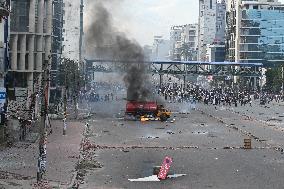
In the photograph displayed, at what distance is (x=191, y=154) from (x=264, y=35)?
122 metres

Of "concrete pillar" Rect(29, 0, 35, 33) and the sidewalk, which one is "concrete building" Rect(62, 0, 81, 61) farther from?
the sidewalk

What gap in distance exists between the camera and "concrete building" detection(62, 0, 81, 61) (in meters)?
132

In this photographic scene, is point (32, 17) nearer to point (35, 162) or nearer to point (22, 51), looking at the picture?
point (22, 51)

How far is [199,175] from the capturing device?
2177 cm

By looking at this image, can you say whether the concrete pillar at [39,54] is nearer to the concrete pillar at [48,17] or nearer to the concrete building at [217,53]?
the concrete pillar at [48,17]

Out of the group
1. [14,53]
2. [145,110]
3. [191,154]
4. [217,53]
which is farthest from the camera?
[217,53]

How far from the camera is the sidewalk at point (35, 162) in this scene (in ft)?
63.9

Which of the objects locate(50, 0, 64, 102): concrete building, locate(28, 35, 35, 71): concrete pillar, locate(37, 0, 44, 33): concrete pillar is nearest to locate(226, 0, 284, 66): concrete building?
locate(50, 0, 64, 102): concrete building

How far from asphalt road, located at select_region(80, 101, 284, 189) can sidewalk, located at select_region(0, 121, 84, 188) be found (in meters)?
1.21

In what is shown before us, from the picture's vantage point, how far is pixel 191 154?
92.0 ft

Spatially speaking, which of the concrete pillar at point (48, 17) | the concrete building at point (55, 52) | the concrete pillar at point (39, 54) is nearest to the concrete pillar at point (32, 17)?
the concrete pillar at point (39, 54)

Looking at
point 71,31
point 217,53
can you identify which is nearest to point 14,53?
point 71,31

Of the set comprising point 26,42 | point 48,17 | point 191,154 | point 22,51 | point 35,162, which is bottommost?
point 191,154

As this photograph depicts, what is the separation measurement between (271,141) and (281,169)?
10.8 metres
